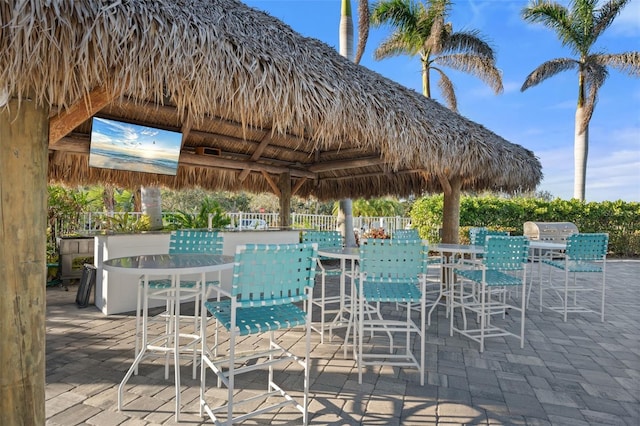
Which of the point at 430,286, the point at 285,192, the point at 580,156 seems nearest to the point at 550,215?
the point at 580,156

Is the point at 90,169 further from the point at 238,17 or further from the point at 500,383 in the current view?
the point at 500,383

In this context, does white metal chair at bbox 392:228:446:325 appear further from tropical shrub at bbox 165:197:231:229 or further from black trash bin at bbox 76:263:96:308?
tropical shrub at bbox 165:197:231:229

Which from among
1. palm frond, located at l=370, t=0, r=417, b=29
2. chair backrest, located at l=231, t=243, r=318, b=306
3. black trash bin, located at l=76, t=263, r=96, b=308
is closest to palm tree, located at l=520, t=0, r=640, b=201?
palm frond, located at l=370, t=0, r=417, b=29

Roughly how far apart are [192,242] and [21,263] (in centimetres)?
206

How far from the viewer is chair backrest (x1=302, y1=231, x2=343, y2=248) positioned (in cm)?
466

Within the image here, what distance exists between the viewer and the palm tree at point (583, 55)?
547 inches

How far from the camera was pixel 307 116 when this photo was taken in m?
3.45

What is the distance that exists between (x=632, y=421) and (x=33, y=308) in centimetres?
374

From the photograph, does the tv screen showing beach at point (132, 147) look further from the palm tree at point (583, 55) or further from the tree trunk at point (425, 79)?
the palm tree at point (583, 55)

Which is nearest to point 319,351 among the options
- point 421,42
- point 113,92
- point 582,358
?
point 582,358

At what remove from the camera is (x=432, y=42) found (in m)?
12.8

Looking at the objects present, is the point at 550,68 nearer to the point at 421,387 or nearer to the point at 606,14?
the point at 606,14

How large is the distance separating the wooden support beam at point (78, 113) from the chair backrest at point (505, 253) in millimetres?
3844

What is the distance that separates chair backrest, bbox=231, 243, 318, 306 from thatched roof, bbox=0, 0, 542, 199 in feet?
4.51
